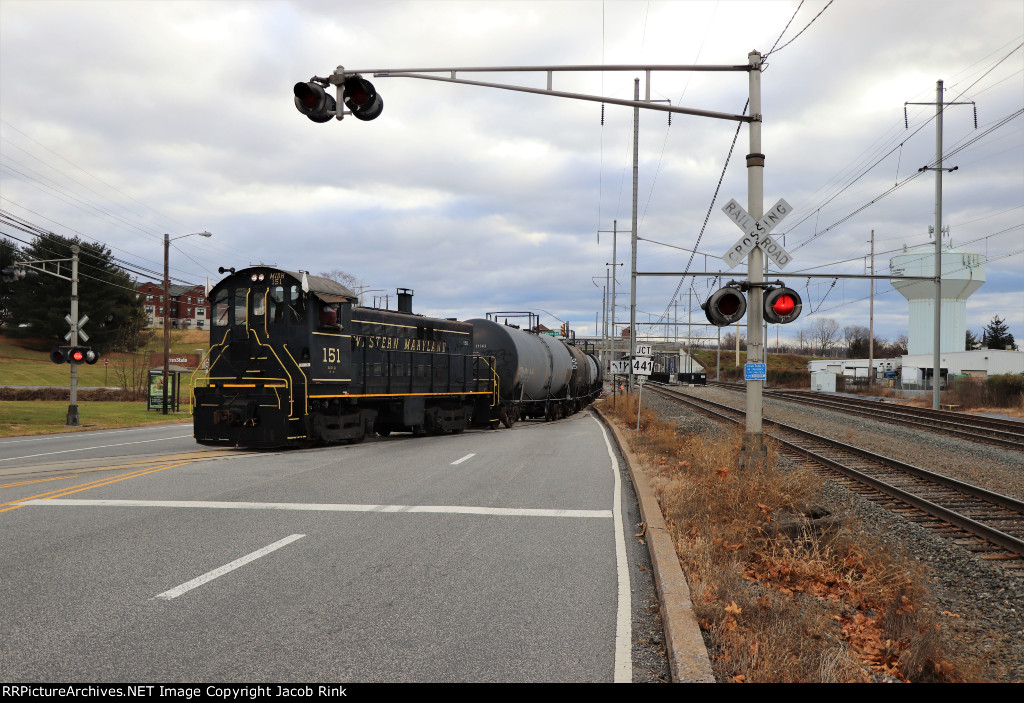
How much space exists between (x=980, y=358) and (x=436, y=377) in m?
61.3

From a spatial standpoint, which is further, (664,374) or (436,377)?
(664,374)

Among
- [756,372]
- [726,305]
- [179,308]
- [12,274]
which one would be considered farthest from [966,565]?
[179,308]

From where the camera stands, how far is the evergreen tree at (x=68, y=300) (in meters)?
72.0

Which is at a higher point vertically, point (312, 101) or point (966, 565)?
point (312, 101)

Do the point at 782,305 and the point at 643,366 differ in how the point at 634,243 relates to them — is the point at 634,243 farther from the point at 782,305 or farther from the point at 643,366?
the point at 782,305

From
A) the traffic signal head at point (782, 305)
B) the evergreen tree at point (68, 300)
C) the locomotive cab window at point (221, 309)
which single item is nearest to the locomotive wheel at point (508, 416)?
the locomotive cab window at point (221, 309)

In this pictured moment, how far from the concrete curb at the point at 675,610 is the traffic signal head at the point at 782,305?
3.35 meters

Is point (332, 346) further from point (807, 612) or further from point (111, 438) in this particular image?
point (807, 612)

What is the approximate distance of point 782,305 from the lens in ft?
34.0

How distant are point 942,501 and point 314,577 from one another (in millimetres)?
9667

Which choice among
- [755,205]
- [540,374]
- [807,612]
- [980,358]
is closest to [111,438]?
[540,374]

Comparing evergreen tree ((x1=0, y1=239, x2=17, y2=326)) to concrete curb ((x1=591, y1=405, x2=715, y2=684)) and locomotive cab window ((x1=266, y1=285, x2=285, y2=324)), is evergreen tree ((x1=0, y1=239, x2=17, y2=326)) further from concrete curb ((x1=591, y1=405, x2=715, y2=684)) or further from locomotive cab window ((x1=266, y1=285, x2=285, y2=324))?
concrete curb ((x1=591, y1=405, x2=715, y2=684))

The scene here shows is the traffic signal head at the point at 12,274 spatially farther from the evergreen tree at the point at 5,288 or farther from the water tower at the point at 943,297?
the water tower at the point at 943,297
